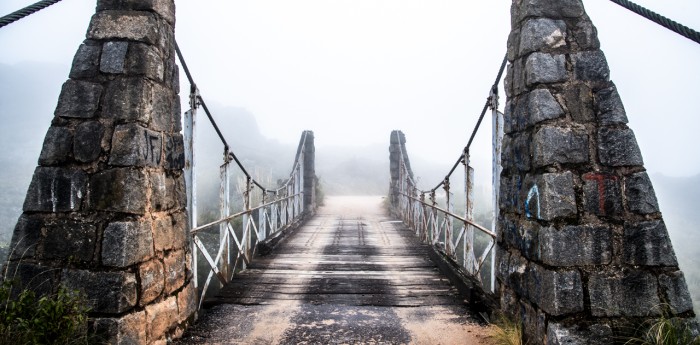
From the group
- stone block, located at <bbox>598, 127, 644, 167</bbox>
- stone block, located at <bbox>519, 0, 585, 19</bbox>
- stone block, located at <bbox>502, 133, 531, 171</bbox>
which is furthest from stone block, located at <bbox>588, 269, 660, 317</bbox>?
stone block, located at <bbox>519, 0, 585, 19</bbox>

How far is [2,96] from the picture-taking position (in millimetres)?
69562

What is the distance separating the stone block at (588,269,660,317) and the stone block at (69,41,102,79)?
10.7 feet

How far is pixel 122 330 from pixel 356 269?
3308 mm

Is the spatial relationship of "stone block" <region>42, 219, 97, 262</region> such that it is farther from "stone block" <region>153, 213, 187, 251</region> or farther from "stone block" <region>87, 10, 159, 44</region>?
"stone block" <region>87, 10, 159, 44</region>

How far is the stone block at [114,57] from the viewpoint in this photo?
2.41m

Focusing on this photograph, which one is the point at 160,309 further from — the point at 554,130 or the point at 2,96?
the point at 2,96

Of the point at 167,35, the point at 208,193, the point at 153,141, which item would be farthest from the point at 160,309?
the point at 208,193

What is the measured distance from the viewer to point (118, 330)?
2158 mm

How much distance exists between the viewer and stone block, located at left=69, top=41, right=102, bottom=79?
242 centimetres

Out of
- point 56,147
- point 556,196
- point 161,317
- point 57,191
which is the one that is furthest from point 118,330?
point 556,196

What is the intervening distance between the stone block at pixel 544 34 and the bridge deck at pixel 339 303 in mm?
2081

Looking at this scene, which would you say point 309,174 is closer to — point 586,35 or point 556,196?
point 586,35

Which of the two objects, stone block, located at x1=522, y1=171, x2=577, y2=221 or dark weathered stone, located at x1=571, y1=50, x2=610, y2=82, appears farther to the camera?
dark weathered stone, located at x1=571, y1=50, x2=610, y2=82

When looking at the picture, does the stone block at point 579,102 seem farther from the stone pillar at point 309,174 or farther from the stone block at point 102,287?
the stone pillar at point 309,174
